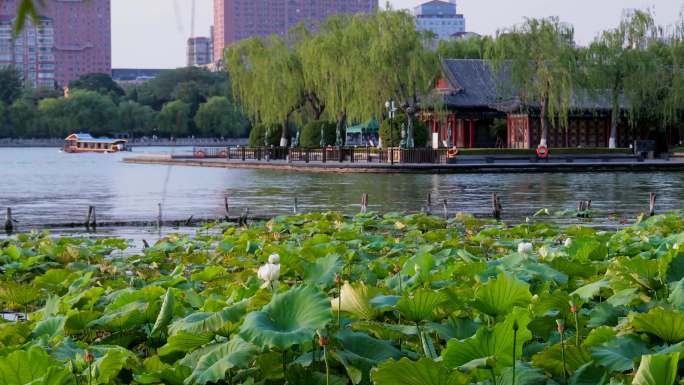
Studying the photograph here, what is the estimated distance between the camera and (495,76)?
47.8 m

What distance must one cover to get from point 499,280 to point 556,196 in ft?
75.7

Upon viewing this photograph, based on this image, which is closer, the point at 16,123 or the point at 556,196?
the point at 556,196

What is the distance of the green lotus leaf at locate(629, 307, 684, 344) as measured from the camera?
3602 mm

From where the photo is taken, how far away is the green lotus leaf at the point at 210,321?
4031 mm

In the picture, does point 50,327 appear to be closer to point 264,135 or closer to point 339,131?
point 339,131

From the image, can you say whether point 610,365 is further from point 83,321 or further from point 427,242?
point 427,242

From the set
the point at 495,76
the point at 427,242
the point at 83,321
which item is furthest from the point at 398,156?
the point at 83,321

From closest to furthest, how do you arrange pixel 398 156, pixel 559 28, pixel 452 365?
pixel 452 365, pixel 398 156, pixel 559 28

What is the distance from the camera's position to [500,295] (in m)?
4.09

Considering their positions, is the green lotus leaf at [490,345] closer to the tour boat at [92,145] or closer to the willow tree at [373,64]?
the willow tree at [373,64]

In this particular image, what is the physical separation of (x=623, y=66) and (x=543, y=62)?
12.5 feet

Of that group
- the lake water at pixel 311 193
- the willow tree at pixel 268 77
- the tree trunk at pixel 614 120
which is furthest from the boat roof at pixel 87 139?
the tree trunk at pixel 614 120

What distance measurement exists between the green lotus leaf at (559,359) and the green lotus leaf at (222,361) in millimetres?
1030

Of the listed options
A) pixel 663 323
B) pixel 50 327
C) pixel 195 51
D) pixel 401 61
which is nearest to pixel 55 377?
pixel 50 327
